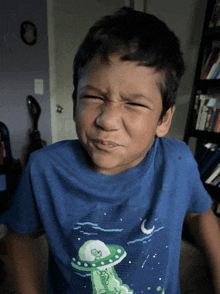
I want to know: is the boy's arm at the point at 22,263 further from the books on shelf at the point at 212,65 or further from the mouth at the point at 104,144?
the books on shelf at the point at 212,65

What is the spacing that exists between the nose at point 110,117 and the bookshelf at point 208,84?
1.46 m

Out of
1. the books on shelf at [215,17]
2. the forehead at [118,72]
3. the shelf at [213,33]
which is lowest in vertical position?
the forehead at [118,72]

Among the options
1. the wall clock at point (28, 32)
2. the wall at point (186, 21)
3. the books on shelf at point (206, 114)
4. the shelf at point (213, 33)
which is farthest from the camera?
the wall clock at point (28, 32)

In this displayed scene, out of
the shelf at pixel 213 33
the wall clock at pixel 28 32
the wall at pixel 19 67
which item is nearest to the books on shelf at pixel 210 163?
the shelf at pixel 213 33

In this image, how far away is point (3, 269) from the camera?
121 centimetres

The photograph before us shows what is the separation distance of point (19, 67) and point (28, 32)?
43 centimetres

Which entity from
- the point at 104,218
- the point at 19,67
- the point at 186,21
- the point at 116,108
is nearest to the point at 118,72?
the point at 116,108

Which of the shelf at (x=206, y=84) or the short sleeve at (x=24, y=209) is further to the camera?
the shelf at (x=206, y=84)

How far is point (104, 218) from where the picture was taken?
45 cm

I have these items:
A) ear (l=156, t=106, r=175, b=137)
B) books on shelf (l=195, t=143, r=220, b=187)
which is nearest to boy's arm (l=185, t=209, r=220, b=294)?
ear (l=156, t=106, r=175, b=137)

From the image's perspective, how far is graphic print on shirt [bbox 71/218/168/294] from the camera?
0.42m

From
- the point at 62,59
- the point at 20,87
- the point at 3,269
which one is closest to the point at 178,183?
the point at 3,269

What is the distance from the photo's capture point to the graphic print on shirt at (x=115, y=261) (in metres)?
0.42

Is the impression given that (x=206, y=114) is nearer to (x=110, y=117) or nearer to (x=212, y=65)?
(x=212, y=65)
